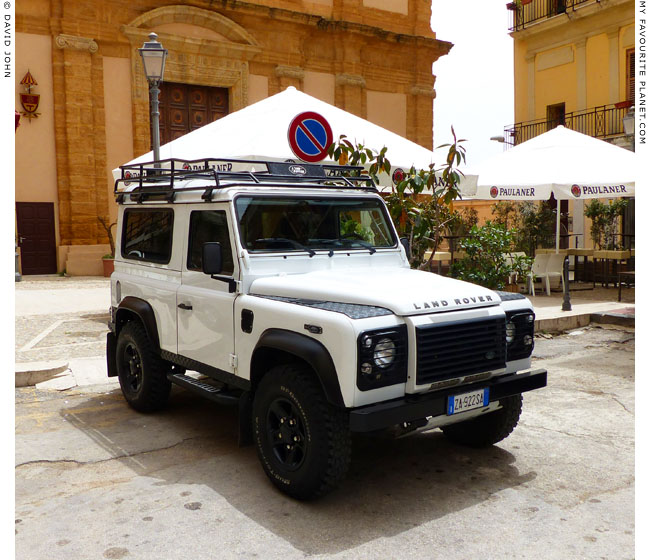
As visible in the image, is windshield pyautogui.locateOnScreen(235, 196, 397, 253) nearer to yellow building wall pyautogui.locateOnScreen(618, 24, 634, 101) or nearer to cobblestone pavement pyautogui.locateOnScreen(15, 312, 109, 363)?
cobblestone pavement pyautogui.locateOnScreen(15, 312, 109, 363)

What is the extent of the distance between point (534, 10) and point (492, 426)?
85.1ft

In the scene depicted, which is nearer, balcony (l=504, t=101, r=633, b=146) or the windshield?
the windshield

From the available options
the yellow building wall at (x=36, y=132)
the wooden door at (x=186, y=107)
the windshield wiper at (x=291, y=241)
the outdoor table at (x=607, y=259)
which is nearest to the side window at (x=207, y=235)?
the windshield wiper at (x=291, y=241)

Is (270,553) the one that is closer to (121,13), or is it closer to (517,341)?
(517,341)

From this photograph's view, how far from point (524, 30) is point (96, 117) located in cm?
1772

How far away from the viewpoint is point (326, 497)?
4.17m

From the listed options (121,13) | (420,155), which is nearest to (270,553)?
(420,155)

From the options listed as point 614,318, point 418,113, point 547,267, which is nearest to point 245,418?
point 614,318

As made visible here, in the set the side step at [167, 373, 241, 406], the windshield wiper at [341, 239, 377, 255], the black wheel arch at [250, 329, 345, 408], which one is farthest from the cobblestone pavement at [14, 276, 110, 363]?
the black wheel arch at [250, 329, 345, 408]

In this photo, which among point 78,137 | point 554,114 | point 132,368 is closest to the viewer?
point 132,368

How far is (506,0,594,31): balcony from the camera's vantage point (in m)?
25.4

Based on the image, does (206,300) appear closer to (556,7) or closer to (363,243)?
(363,243)

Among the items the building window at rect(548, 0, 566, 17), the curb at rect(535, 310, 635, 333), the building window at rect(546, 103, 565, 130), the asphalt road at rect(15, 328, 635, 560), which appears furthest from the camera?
the building window at rect(546, 103, 565, 130)

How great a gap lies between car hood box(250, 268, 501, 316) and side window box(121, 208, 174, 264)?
1.38 m
